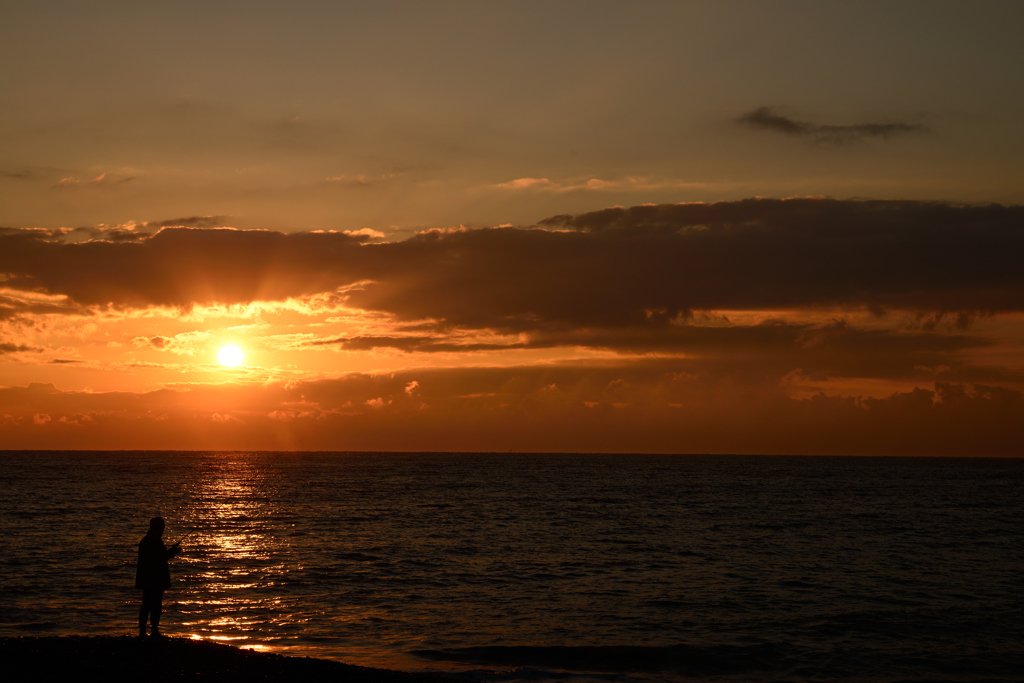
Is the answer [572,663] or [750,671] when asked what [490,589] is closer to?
[572,663]

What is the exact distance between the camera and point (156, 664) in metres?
14.8

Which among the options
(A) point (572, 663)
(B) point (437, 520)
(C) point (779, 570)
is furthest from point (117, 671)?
(B) point (437, 520)

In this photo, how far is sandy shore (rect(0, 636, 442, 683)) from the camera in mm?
14125

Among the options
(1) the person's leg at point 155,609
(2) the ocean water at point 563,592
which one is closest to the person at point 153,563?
(1) the person's leg at point 155,609

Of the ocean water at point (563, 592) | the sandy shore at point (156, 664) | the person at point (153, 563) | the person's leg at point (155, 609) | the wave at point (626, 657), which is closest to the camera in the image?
the sandy shore at point (156, 664)

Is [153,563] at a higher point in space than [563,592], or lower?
higher

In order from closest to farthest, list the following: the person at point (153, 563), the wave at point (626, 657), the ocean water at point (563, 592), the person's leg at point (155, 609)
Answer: the person at point (153, 563) → the person's leg at point (155, 609) → the wave at point (626, 657) → the ocean water at point (563, 592)

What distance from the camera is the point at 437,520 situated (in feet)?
171

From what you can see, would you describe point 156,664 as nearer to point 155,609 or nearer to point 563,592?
point 155,609

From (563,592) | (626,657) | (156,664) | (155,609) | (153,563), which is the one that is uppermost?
(153,563)

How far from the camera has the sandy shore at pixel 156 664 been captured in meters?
14.1

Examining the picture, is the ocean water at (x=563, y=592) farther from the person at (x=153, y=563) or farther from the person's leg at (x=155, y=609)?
the person at (x=153, y=563)

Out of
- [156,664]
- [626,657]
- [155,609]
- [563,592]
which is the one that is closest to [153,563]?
[155,609]

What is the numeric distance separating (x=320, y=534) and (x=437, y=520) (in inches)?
442
